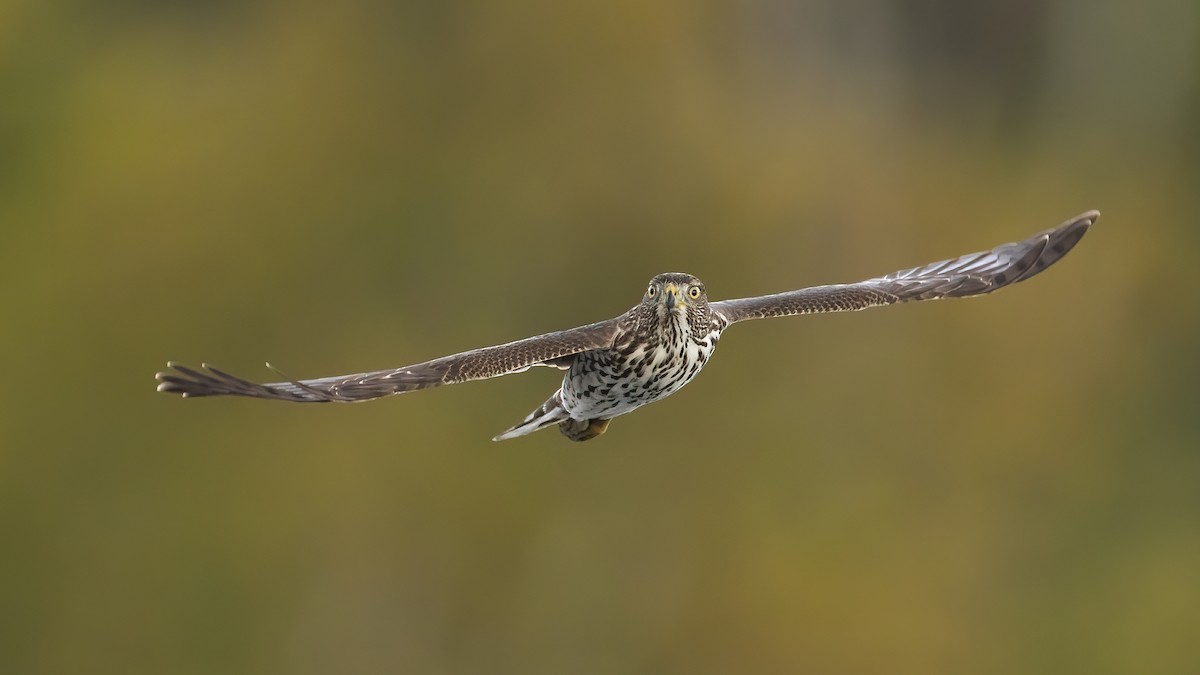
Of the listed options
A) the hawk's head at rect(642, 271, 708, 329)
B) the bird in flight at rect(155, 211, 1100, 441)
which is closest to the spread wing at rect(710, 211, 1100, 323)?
the bird in flight at rect(155, 211, 1100, 441)

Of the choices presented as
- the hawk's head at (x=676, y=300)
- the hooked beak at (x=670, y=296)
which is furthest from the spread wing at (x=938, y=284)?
the hooked beak at (x=670, y=296)

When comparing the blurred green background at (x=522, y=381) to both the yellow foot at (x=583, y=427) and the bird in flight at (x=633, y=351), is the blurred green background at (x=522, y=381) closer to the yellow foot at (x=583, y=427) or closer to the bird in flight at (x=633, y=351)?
the bird in flight at (x=633, y=351)

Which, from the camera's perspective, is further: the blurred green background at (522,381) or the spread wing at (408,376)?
the blurred green background at (522,381)

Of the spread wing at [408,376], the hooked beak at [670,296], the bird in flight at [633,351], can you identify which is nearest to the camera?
the spread wing at [408,376]

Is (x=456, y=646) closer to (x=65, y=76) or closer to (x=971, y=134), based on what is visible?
(x=65, y=76)

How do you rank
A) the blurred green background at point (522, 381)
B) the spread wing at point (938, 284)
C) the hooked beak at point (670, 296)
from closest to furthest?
the hooked beak at point (670, 296) → the spread wing at point (938, 284) → the blurred green background at point (522, 381)

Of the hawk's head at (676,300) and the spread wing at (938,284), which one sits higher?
the spread wing at (938,284)

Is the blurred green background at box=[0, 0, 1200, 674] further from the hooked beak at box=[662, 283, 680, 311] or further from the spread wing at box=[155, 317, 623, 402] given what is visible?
the spread wing at box=[155, 317, 623, 402]

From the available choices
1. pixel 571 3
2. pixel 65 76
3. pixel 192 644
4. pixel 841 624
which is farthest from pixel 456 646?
pixel 65 76
